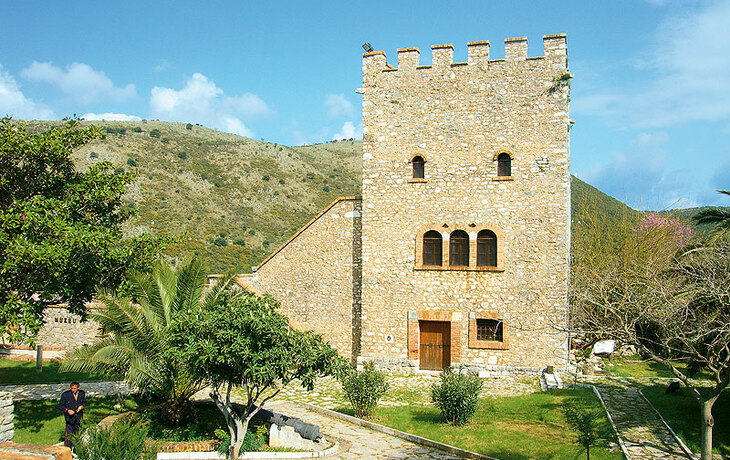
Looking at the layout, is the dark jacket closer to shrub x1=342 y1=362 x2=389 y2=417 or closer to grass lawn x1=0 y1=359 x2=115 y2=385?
grass lawn x1=0 y1=359 x2=115 y2=385

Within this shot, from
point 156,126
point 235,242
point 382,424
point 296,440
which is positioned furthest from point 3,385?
point 156,126

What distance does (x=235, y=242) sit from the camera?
4438 centimetres

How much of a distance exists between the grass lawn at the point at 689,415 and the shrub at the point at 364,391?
6503 millimetres

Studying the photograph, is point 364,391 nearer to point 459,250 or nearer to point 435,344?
point 435,344

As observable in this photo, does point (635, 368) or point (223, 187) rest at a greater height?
point (223, 187)

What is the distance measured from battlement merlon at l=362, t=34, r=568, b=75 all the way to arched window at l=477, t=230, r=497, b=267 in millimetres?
5546

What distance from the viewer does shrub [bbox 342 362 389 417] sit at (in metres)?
12.8

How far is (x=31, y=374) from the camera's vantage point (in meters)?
17.1

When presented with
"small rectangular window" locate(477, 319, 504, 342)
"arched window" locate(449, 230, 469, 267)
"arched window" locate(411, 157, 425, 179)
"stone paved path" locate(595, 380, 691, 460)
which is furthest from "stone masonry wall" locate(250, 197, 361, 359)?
"stone paved path" locate(595, 380, 691, 460)

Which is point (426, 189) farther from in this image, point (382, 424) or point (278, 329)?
point (278, 329)

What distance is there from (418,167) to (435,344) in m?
5.91

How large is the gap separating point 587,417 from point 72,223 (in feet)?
37.9

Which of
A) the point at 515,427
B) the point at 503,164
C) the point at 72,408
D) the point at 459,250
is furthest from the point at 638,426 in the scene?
the point at 72,408

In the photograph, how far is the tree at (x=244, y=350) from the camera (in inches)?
384
